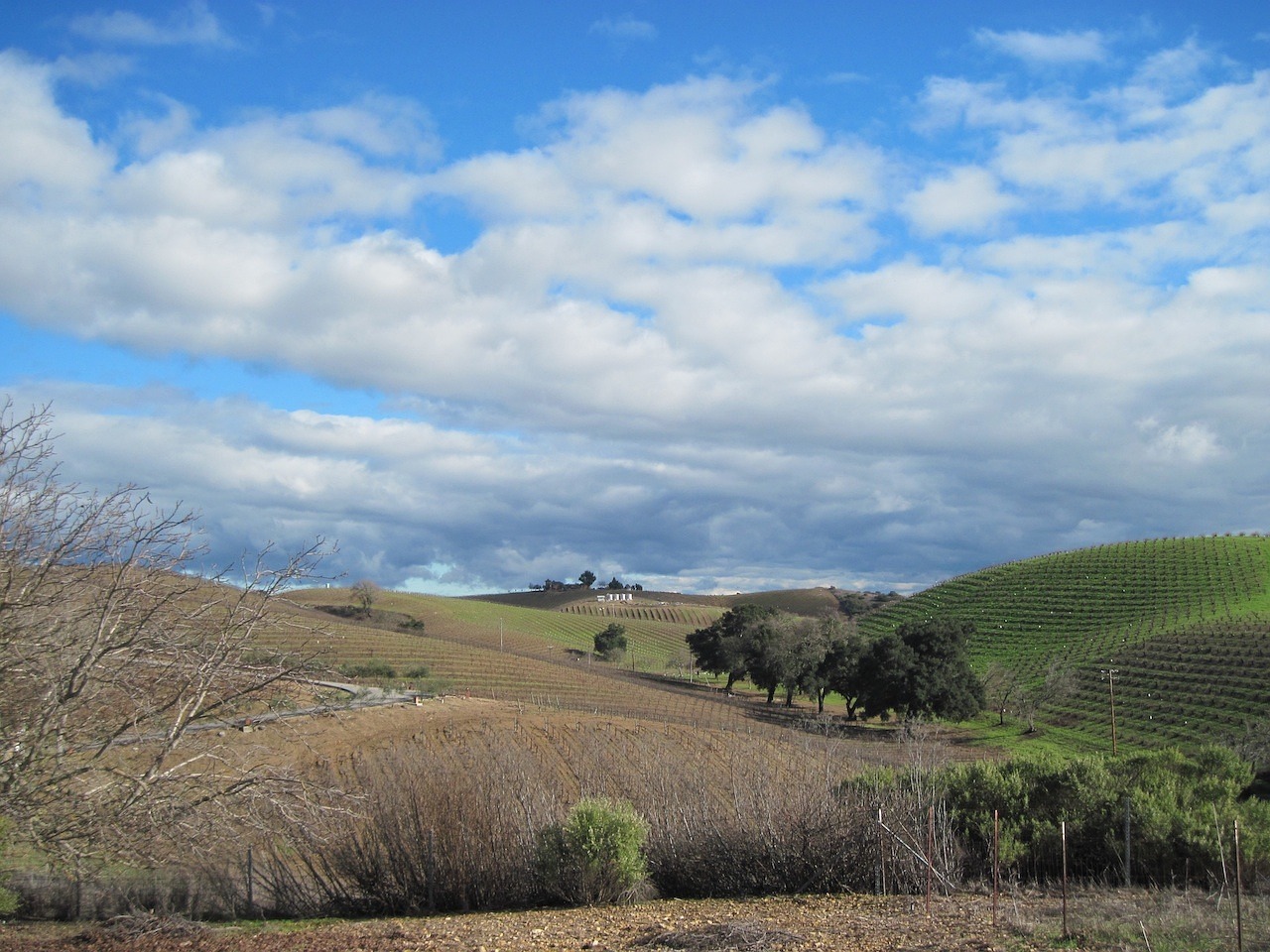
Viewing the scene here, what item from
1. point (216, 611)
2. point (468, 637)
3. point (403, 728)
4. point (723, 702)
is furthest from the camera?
point (468, 637)

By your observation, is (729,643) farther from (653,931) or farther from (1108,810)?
(653,931)

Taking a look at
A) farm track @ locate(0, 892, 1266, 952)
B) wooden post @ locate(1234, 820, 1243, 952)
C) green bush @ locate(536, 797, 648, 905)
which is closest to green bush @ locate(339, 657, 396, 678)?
green bush @ locate(536, 797, 648, 905)

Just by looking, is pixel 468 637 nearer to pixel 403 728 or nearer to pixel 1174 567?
pixel 403 728

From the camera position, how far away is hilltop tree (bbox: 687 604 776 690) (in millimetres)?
78500

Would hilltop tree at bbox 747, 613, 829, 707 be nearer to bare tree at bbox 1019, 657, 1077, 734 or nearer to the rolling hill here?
the rolling hill

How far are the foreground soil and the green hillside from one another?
4530 centimetres

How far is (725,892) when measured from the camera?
634 inches

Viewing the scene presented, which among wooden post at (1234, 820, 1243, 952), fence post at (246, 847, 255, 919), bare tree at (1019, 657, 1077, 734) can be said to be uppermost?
wooden post at (1234, 820, 1243, 952)

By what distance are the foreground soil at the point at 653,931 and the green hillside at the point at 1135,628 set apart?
149ft

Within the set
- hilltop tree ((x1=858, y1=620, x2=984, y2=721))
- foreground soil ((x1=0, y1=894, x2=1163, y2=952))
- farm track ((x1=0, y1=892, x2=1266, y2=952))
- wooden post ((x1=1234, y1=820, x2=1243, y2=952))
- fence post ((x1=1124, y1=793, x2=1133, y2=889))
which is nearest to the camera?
wooden post ((x1=1234, y1=820, x2=1243, y2=952))

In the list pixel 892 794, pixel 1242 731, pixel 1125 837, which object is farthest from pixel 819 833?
pixel 1242 731

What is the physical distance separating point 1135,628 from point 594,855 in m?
85.8

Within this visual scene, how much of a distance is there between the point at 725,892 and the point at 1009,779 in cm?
531

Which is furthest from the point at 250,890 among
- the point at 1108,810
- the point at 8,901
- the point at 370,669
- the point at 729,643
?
the point at 729,643
